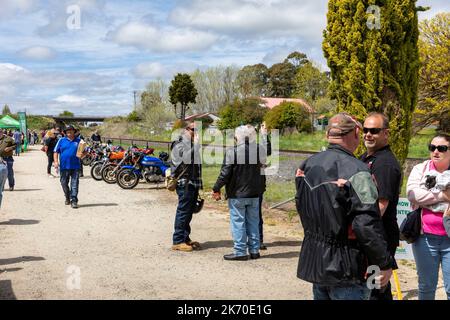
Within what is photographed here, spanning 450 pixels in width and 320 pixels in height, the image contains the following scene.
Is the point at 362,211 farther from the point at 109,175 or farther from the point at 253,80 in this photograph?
the point at 253,80

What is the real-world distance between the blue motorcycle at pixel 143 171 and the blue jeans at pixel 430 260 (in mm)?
11057

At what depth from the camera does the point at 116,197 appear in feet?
41.1

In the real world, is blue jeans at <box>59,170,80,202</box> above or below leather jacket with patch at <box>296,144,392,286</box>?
below

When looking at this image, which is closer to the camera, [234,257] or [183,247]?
[234,257]

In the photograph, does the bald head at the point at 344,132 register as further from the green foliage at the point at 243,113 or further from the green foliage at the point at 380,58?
the green foliage at the point at 243,113

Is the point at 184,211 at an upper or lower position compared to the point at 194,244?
upper

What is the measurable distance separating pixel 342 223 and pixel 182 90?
67925 mm

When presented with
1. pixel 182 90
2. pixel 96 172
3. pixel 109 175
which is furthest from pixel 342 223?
pixel 182 90

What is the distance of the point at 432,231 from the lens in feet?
13.1

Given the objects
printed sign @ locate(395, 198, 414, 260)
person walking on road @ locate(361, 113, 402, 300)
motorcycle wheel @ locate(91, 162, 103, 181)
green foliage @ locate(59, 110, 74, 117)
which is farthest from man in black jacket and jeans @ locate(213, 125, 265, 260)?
green foliage @ locate(59, 110, 74, 117)

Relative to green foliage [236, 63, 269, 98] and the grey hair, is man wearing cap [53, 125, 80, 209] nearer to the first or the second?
the grey hair

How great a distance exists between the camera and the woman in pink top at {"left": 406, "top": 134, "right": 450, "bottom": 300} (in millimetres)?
3961
